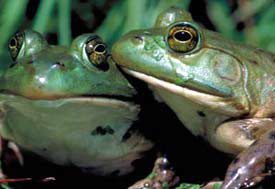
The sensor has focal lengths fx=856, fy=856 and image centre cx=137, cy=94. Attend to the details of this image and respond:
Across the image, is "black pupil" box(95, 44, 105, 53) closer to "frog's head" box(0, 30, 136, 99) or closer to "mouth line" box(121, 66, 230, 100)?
"frog's head" box(0, 30, 136, 99)

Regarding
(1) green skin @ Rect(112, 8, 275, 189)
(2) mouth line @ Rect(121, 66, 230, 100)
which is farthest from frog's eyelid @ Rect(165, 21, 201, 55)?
(2) mouth line @ Rect(121, 66, 230, 100)

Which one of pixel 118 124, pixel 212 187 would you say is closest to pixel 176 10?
pixel 118 124

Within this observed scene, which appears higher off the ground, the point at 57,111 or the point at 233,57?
the point at 233,57

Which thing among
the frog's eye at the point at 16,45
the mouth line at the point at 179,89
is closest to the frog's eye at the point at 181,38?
the mouth line at the point at 179,89

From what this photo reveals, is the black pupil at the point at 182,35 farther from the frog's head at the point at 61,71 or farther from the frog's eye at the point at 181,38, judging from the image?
the frog's head at the point at 61,71

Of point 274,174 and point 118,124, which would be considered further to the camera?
point 118,124

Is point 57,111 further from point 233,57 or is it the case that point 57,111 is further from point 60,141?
point 233,57

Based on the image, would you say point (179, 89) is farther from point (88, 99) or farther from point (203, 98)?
point (88, 99)
